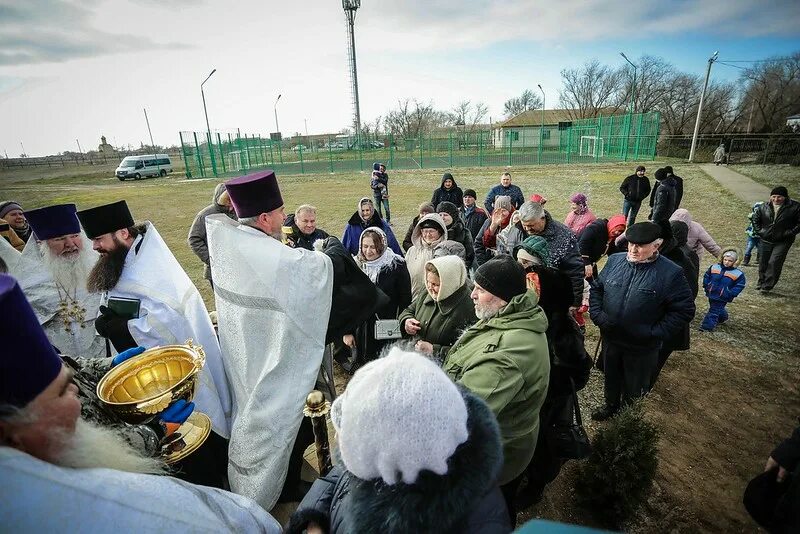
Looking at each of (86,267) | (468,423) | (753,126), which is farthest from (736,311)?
(753,126)

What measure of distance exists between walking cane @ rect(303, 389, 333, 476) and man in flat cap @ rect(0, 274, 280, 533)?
41.7 inches

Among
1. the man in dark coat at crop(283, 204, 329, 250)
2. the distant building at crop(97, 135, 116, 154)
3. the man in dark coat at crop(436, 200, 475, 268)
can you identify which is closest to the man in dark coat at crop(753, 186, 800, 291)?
the man in dark coat at crop(436, 200, 475, 268)

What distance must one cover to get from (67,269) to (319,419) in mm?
2505

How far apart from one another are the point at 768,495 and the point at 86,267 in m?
4.73

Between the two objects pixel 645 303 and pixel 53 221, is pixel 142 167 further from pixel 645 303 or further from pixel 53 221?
pixel 645 303

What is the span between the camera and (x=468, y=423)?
3.86 feet

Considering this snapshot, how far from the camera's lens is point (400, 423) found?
1026 mm

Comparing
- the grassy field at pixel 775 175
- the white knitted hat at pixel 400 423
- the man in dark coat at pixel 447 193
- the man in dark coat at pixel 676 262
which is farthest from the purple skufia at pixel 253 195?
the grassy field at pixel 775 175

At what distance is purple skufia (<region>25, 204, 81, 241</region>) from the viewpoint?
2.96 m

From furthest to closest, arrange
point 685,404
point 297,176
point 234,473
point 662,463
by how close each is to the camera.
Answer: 1. point 297,176
2. point 685,404
3. point 662,463
4. point 234,473

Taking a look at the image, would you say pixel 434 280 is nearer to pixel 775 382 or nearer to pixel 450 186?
pixel 775 382

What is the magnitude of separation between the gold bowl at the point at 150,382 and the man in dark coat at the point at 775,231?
8.66m

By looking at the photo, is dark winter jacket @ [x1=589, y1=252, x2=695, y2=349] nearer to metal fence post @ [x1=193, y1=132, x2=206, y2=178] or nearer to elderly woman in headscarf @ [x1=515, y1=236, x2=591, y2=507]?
elderly woman in headscarf @ [x1=515, y1=236, x2=591, y2=507]

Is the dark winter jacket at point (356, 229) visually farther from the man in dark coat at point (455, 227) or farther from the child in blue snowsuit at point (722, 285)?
the child in blue snowsuit at point (722, 285)
